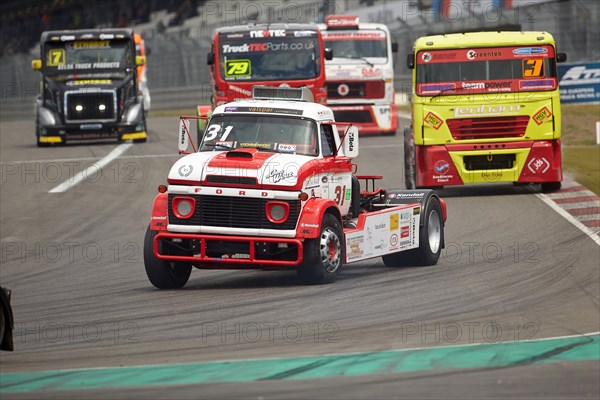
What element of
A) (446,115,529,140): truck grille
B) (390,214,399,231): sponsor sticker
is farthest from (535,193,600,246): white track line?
(390,214,399,231): sponsor sticker

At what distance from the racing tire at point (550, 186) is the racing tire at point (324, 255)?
871 cm

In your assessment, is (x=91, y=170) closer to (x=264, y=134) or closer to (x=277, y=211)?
(x=264, y=134)

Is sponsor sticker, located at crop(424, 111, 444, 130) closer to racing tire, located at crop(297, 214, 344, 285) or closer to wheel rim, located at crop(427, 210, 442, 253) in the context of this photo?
wheel rim, located at crop(427, 210, 442, 253)

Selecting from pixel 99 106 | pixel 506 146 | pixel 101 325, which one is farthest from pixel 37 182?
pixel 101 325

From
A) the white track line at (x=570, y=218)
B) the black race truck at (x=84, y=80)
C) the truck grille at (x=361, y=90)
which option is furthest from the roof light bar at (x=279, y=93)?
the truck grille at (x=361, y=90)

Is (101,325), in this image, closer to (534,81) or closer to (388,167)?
(534,81)

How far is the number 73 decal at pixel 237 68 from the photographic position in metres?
26.9

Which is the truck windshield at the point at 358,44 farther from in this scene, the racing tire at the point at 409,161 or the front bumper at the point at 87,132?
the racing tire at the point at 409,161

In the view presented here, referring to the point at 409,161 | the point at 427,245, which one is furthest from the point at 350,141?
the point at 409,161

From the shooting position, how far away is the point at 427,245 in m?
14.0

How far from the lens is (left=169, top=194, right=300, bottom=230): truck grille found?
12.1m

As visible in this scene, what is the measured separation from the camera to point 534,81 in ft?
65.6

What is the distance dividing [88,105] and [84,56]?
1.14m

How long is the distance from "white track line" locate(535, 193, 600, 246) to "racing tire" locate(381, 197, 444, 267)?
2.11 meters
